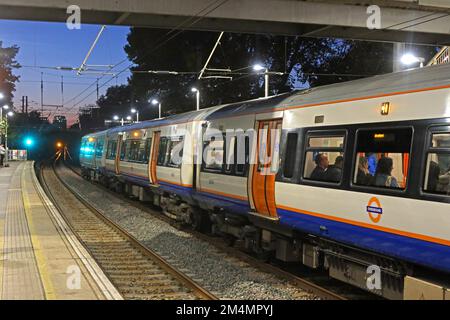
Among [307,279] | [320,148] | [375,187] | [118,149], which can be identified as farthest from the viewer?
[118,149]

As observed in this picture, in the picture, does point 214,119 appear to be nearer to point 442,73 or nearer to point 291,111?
point 291,111

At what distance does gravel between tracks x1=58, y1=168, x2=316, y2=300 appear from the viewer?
8.43 meters

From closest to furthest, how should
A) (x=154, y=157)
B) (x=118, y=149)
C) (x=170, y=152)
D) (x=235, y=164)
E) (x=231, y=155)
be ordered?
(x=235, y=164) → (x=231, y=155) → (x=170, y=152) → (x=154, y=157) → (x=118, y=149)

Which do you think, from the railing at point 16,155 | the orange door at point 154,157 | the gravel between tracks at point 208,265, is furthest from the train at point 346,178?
the railing at point 16,155

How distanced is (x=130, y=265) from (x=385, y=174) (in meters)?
5.81

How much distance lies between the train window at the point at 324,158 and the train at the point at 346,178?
2 cm

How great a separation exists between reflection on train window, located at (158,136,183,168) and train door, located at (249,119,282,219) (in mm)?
4693

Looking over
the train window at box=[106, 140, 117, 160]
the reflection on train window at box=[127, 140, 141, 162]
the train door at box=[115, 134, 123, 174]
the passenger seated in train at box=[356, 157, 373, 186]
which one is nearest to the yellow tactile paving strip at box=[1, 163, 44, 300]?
the passenger seated in train at box=[356, 157, 373, 186]

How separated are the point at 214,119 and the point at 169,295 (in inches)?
217

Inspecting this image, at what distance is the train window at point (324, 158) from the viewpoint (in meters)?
7.62

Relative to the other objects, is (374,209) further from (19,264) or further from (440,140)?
(19,264)

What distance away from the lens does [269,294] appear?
27.2 ft

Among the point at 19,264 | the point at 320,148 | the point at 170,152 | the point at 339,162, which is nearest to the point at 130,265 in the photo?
the point at 19,264

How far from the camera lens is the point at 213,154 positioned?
1241 cm
